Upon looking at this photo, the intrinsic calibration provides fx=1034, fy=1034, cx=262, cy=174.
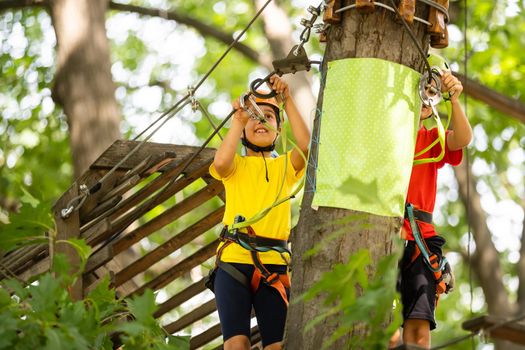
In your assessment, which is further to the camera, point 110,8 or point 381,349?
point 110,8

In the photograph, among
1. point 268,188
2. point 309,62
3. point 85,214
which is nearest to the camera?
point 309,62

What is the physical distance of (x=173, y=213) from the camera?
249 inches

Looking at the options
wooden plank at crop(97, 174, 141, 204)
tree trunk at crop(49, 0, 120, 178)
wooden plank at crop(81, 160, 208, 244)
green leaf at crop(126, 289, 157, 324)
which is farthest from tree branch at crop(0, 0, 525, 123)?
green leaf at crop(126, 289, 157, 324)

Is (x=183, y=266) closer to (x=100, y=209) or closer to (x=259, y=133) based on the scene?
(x=100, y=209)

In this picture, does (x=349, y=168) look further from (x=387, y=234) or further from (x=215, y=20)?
(x=215, y=20)

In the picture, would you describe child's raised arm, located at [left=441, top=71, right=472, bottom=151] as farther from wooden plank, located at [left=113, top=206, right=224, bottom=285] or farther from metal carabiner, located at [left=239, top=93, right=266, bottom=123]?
wooden plank, located at [left=113, top=206, right=224, bottom=285]

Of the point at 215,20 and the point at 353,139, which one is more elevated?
the point at 215,20

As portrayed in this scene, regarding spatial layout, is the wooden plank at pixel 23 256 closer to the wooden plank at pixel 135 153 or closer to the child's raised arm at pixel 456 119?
the wooden plank at pixel 135 153

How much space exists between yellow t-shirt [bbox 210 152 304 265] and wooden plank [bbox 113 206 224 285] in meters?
1.09

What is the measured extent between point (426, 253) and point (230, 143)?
3.49ft

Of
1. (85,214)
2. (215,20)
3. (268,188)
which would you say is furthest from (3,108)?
(268,188)

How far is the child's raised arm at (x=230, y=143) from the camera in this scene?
4.89 meters

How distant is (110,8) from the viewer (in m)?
12.2

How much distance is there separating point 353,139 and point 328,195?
0.79ft
